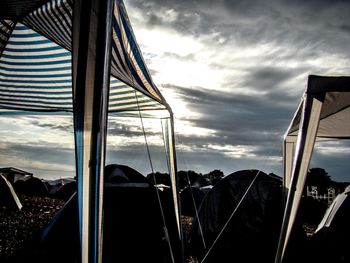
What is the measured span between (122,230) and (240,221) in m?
2.23

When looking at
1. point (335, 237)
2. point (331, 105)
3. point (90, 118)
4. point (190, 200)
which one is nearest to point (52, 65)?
point (90, 118)

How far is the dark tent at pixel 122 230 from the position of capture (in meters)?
4.61

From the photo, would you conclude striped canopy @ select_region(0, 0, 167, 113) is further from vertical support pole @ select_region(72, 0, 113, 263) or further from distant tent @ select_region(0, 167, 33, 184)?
distant tent @ select_region(0, 167, 33, 184)

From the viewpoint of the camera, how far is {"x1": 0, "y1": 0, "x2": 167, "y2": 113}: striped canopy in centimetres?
434

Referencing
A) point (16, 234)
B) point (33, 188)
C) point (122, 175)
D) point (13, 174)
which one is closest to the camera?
point (122, 175)

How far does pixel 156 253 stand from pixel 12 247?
247 centimetres

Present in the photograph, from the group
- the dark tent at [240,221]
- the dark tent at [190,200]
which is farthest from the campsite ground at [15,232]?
the dark tent at [190,200]

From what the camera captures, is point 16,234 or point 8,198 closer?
point 16,234

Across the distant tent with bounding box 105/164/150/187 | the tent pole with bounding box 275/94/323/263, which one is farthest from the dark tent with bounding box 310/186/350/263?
the distant tent with bounding box 105/164/150/187

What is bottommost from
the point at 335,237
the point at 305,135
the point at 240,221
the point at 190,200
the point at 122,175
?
the point at 190,200

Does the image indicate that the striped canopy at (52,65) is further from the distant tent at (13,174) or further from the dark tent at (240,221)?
the distant tent at (13,174)

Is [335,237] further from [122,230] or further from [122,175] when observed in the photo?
[122,175]

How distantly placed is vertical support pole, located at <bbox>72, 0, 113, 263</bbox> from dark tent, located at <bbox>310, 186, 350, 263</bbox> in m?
4.02

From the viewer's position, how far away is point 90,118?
2525 mm
